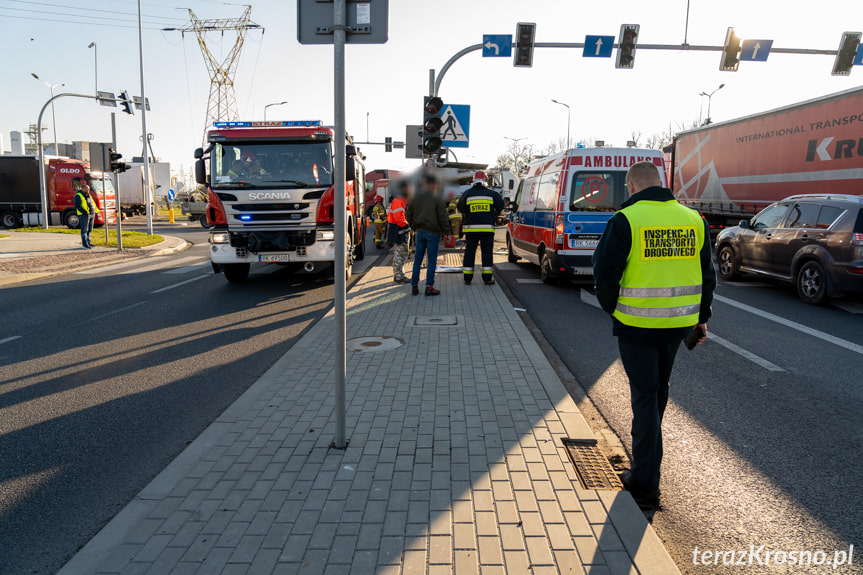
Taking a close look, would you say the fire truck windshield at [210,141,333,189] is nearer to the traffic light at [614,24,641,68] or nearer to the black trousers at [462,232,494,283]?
the black trousers at [462,232,494,283]

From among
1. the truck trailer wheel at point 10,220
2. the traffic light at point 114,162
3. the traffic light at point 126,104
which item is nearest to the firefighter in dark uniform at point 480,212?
the traffic light at point 114,162

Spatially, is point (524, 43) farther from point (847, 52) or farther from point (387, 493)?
point (387, 493)

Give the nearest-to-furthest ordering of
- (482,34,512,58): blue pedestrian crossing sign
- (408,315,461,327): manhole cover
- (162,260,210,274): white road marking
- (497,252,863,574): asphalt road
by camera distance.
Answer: (497,252,863,574): asphalt road < (408,315,461,327): manhole cover < (162,260,210,274): white road marking < (482,34,512,58): blue pedestrian crossing sign

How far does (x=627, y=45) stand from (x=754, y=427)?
1499 centimetres

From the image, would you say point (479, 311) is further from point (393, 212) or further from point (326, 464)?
point (326, 464)

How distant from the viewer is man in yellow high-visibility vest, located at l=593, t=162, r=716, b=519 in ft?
10.9

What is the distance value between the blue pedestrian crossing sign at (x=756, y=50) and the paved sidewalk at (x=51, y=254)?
19.0 meters

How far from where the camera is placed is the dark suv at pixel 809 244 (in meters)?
9.24

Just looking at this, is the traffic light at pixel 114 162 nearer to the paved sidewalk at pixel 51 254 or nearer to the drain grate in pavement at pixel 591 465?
the paved sidewalk at pixel 51 254

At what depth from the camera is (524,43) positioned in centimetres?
1669

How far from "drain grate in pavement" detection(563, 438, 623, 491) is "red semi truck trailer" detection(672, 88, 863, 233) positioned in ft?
40.4

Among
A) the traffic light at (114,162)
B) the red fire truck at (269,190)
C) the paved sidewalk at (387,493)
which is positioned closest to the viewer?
the paved sidewalk at (387,493)

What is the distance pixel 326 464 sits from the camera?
3.69 m

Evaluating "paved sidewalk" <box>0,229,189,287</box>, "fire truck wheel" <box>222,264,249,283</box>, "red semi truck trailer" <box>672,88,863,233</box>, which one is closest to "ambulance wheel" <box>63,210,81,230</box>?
"paved sidewalk" <box>0,229,189,287</box>
